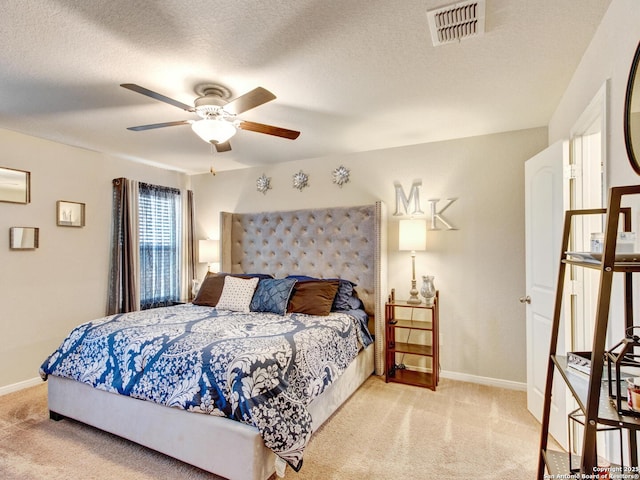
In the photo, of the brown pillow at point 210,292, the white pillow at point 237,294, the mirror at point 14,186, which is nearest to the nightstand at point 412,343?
the white pillow at point 237,294

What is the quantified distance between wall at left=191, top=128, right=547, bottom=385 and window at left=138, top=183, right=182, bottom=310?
8.46 ft

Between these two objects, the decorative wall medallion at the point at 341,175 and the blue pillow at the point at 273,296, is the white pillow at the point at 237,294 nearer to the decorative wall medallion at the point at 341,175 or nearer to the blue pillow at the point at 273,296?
the blue pillow at the point at 273,296

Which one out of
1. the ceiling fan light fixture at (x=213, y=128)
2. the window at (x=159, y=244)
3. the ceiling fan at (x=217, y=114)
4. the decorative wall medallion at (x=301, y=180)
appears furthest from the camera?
the window at (x=159, y=244)

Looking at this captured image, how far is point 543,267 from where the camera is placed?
8.11ft

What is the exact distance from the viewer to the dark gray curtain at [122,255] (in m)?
3.95

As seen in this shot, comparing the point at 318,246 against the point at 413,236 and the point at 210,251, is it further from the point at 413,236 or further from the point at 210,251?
the point at 210,251

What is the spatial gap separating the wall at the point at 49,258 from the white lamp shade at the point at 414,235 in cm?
348

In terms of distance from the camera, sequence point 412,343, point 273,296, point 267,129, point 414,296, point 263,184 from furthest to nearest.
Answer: point 263,184 → point 412,343 → point 414,296 → point 273,296 → point 267,129

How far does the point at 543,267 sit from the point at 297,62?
7.41 ft

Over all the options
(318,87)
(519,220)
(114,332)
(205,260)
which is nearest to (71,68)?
(318,87)

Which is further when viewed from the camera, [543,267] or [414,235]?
[414,235]

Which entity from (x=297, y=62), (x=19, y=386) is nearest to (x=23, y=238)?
(x=19, y=386)

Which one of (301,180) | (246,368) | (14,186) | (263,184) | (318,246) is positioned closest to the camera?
(246,368)

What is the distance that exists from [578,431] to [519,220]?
1.78 m
